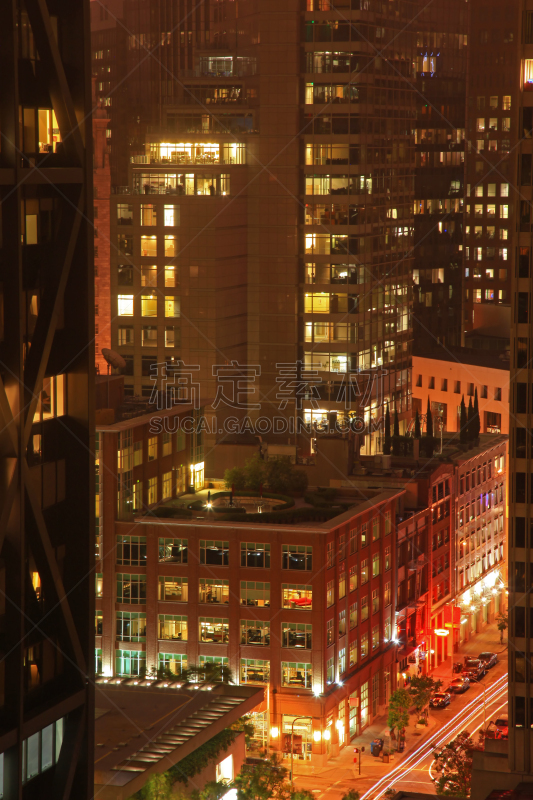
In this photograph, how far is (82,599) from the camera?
26.8m

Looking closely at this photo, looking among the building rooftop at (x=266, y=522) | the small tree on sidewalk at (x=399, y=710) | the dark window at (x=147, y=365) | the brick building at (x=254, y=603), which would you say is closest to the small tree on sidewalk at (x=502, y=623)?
the brick building at (x=254, y=603)

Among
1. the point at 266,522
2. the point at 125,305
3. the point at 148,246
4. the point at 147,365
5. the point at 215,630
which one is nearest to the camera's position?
the point at 215,630

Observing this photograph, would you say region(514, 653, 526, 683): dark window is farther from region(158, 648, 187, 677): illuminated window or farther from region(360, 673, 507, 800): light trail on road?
region(158, 648, 187, 677): illuminated window

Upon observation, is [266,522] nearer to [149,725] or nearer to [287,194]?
[149,725]

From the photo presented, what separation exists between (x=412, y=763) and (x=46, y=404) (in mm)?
71702

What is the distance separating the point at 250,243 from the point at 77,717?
143 meters

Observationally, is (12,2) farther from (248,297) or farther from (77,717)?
(248,297)

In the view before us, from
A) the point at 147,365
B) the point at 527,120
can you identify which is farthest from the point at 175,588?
the point at 147,365

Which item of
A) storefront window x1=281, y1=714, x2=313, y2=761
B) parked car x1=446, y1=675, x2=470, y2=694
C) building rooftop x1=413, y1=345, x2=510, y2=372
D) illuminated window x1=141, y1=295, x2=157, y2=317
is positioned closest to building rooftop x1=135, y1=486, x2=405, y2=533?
storefront window x1=281, y1=714, x2=313, y2=761

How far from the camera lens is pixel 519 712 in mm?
61219

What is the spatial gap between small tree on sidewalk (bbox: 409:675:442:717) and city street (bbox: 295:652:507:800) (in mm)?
1675

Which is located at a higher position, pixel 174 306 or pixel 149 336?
pixel 174 306

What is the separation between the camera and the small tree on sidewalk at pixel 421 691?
100 meters

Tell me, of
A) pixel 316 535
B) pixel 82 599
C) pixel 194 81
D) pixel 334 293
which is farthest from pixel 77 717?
pixel 194 81
